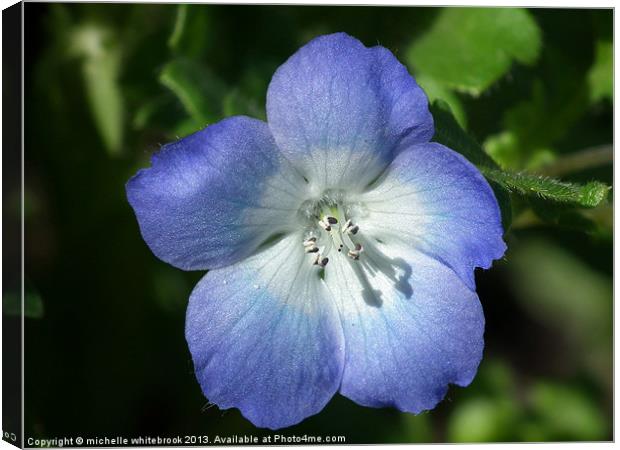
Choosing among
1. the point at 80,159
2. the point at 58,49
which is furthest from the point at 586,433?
the point at 58,49

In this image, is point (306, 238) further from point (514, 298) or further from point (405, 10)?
point (514, 298)

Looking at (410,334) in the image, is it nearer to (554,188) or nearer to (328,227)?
(328,227)

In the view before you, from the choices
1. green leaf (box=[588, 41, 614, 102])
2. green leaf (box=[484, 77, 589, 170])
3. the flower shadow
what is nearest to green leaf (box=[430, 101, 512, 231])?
the flower shadow

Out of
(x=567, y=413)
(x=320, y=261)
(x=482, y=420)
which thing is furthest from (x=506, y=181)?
(x=567, y=413)

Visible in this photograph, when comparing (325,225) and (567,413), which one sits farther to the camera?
(567,413)

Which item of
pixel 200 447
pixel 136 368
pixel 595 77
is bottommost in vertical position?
pixel 136 368

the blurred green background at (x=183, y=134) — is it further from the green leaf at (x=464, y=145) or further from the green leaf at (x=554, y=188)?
the green leaf at (x=554, y=188)
